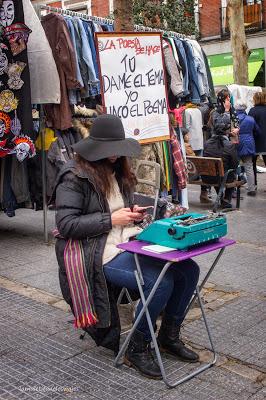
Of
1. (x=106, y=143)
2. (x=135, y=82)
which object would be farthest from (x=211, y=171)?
(x=106, y=143)

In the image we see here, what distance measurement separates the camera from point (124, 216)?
3225 millimetres

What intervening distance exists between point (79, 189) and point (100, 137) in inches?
13.4

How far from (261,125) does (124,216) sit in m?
7.71

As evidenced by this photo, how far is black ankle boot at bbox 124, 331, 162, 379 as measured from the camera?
325 centimetres

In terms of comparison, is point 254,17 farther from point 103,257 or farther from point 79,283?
point 79,283

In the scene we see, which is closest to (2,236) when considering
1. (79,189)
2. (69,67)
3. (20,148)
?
(20,148)

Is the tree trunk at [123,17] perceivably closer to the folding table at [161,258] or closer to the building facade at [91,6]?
the folding table at [161,258]

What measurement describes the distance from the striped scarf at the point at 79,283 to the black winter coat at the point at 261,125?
303 inches

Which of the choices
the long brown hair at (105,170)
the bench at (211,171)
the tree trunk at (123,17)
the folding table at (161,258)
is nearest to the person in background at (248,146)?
the bench at (211,171)

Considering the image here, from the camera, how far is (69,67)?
593 centimetres

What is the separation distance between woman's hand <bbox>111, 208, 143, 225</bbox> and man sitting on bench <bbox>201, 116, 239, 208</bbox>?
5.56 m

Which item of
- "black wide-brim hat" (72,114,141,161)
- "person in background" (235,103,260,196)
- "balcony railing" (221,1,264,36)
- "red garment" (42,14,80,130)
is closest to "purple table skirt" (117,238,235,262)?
"black wide-brim hat" (72,114,141,161)

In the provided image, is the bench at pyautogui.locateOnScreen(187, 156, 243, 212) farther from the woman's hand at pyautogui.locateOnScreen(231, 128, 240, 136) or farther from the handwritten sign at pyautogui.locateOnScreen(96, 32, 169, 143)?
the handwritten sign at pyautogui.locateOnScreen(96, 32, 169, 143)

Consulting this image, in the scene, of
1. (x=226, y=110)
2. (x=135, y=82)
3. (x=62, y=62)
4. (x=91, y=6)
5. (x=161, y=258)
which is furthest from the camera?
(x=91, y=6)
